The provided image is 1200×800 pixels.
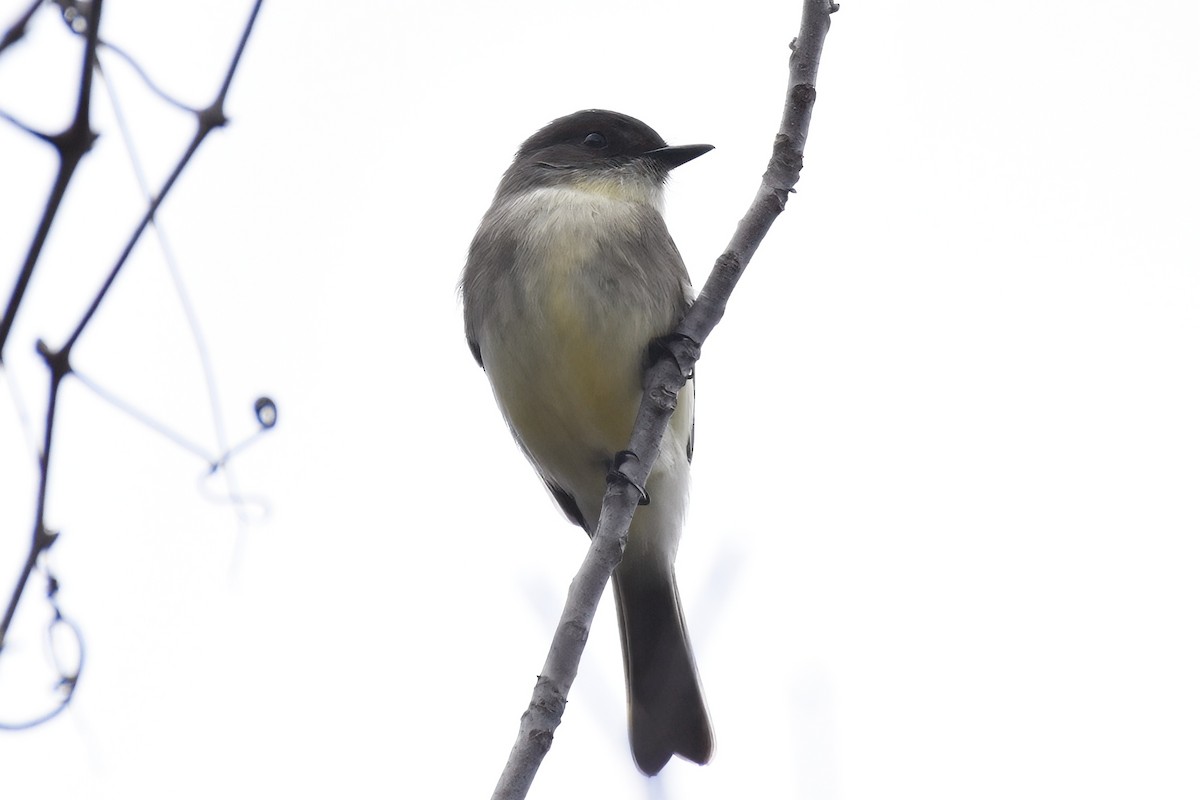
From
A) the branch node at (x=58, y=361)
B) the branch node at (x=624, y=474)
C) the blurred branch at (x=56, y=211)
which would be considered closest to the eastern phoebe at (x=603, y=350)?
the branch node at (x=624, y=474)

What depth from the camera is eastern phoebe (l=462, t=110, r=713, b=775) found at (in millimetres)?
4660

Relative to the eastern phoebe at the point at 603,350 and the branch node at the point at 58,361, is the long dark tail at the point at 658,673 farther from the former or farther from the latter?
the branch node at the point at 58,361

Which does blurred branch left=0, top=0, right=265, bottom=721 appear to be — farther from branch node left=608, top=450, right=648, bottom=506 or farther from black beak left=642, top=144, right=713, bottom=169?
black beak left=642, top=144, right=713, bottom=169

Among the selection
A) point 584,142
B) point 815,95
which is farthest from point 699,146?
point 815,95

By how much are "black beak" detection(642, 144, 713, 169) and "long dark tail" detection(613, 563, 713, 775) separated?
1.71 m

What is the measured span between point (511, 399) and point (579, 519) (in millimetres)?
867

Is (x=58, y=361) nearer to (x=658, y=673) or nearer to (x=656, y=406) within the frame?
(x=656, y=406)

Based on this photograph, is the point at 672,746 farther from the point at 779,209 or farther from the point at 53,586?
the point at 53,586

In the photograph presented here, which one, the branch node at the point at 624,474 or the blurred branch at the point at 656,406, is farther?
the branch node at the point at 624,474

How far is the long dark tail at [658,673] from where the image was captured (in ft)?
15.7

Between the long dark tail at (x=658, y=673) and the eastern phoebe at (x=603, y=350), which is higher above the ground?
the eastern phoebe at (x=603, y=350)

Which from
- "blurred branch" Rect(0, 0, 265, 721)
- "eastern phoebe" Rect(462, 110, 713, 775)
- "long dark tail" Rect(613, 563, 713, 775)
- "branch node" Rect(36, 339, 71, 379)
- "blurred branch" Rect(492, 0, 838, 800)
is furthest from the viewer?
"long dark tail" Rect(613, 563, 713, 775)

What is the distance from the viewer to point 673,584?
223 inches

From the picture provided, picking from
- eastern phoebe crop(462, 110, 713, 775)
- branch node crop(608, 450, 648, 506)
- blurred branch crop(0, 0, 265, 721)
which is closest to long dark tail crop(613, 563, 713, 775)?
eastern phoebe crop(462, 110, 713, 775)
